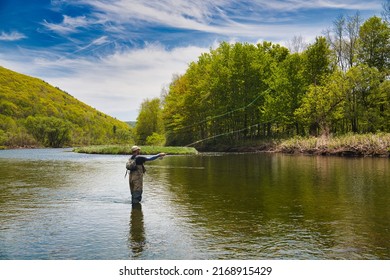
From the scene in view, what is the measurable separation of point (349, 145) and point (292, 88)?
15.8 m

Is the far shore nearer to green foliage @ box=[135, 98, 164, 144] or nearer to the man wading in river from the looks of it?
the man wading in river

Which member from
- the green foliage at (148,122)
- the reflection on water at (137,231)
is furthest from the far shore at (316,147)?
the green foliage at (148,122)

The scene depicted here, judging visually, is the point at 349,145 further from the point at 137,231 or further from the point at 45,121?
the point at 45,121

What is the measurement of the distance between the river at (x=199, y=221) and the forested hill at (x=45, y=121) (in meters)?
43.0

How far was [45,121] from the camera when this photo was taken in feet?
287

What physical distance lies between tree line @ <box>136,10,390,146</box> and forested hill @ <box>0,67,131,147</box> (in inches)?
849

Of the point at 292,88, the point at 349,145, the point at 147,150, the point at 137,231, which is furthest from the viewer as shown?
the point at 292,88

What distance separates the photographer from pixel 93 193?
43.4 feet

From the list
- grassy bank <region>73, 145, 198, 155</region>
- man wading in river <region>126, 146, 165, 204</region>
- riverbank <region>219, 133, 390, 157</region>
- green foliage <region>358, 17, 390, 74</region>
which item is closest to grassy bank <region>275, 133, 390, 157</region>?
riverbank <region>219, 133, 390, 157</region>

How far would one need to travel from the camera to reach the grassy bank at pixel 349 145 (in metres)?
31.7

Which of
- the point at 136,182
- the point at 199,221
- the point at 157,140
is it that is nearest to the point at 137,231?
the point at 199,221

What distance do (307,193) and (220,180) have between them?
16.2 ft

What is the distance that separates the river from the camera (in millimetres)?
6527

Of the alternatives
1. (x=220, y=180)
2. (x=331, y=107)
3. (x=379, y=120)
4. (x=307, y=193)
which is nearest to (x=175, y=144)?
(x=331, y=107)
